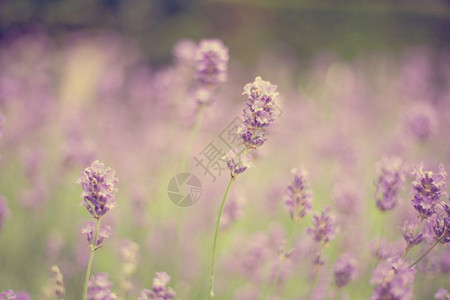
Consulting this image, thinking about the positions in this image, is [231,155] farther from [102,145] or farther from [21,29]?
[21,29]

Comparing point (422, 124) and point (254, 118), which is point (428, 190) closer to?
point (254, 118)

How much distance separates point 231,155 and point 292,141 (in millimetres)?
4060

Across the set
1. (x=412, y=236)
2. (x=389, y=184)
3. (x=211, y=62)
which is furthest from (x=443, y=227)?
(x=211, y=62)

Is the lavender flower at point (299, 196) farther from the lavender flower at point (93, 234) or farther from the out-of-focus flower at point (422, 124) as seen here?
the out-of-focus flower at point (422, 124)

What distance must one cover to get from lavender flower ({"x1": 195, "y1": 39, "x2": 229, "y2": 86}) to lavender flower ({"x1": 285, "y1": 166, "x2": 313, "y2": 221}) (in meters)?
0.78

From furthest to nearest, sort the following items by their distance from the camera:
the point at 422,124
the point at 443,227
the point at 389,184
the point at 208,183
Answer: the point at 208,183
the point at 422,124
the point at 389,184
the point at 443,227

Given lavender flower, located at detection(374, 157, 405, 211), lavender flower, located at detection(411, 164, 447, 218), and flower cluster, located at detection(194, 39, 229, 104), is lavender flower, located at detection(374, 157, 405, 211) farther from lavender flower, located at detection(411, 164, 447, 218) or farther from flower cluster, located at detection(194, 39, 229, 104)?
flower cluster, located at detection(194, 39, 229, 104)

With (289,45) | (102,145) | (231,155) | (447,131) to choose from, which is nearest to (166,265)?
(231,155)

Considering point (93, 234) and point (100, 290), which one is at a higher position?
point (93, 234)

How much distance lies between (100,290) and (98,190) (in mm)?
488

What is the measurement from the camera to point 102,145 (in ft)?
16.9

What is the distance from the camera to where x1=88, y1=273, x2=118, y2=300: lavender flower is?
1.66m

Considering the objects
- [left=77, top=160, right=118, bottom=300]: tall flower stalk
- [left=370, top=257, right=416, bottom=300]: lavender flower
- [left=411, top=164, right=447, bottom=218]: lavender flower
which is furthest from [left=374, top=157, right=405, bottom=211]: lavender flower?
[left=77, top=160, right=118, bottom=300]: tall flower stalk

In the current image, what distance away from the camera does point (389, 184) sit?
2.07 meters
